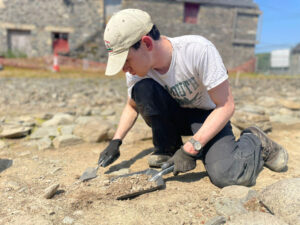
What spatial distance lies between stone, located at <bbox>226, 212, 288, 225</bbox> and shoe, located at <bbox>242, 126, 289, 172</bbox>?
82 cm

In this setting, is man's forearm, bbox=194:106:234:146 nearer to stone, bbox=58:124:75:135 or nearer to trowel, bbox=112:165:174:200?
trowel, bbox=112:165:174:200

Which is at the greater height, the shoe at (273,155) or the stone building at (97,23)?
the stone building at (97,23)

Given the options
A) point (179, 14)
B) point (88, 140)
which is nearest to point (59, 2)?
point (179, 14)

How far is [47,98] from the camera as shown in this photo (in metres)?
5.15

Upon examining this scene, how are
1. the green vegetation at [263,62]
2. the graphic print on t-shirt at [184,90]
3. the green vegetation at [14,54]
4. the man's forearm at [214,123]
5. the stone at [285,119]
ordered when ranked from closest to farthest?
the man's forearm at [214,123] < the graphic print on t-shirt at [184,90] < the stone at [285,119] < the green vegetation at [14,54] < the green vegetation at [263,62]

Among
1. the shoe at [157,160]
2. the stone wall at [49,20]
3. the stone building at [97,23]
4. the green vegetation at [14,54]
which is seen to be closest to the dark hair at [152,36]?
the shoe at [157,160]

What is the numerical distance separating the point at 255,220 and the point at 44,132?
244 centimetres

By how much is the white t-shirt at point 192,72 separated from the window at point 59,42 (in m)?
14.1

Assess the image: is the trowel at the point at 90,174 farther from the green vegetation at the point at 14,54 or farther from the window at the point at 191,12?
the window at the point at 191,12

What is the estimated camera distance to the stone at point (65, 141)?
2.68 meters

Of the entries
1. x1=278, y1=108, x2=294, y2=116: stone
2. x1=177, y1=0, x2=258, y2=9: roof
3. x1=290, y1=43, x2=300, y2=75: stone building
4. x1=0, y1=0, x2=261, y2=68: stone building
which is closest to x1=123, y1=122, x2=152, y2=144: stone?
x1=278, y1=108, x2=294, y2=116: stone

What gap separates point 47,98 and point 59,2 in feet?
36.2

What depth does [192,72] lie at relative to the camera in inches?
71.3

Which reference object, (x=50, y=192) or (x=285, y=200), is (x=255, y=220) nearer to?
(x=285, y=200)
